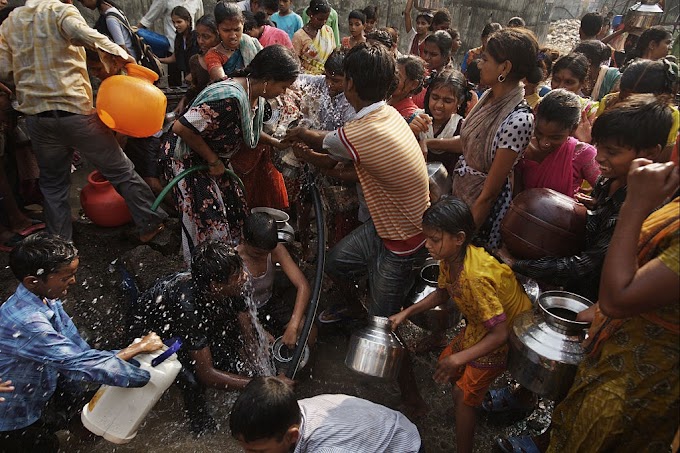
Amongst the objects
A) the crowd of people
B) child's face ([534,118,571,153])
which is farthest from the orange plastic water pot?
child's face ([534,118,571,153])

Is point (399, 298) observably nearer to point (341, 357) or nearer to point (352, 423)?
point (341, 357)

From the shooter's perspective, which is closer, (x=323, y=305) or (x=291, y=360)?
(x=291, y=360)

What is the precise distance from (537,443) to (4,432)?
308 cm

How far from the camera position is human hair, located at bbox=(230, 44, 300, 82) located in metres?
3.22

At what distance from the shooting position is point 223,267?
2.79m

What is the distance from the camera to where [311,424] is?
6.48 feet

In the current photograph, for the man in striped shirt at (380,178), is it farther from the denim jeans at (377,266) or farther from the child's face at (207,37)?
the child's face at (207,37)

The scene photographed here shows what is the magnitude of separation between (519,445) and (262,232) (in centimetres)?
211

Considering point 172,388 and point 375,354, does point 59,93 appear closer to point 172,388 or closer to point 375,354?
point 172,388

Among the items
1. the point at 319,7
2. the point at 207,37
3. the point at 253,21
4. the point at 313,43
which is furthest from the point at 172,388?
the point at 319,7

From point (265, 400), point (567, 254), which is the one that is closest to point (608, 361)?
point (567, 254)

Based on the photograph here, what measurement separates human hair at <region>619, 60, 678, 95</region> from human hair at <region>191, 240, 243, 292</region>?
3.31 m

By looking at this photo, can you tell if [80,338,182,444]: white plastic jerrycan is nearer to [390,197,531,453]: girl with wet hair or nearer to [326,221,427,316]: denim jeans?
[326,221,427,316]: denim jeans

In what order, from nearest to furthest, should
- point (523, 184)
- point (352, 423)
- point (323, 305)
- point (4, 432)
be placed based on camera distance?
point (352, 423)
point (4, 432)
point (523, 184)
point (323, 305)
